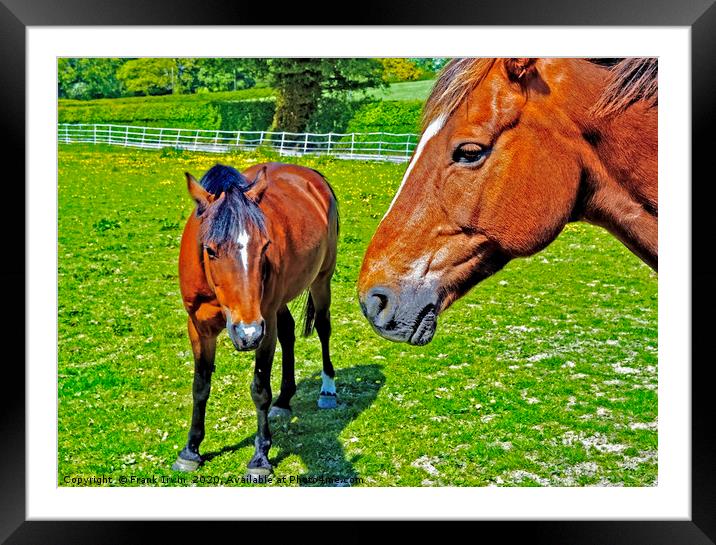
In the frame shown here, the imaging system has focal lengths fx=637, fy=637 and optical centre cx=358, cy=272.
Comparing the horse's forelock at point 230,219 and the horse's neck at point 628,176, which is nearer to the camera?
the horse's neck at point 628,176

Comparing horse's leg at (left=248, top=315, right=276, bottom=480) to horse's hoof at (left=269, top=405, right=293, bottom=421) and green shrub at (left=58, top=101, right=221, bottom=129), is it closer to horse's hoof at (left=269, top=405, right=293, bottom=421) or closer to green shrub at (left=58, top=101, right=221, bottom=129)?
horse's hoof at (left=269, top=405, right=293, bottom=421)

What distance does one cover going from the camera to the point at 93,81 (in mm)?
6367

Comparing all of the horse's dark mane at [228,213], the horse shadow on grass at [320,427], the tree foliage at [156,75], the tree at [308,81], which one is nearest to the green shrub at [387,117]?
the tree at [308,81]

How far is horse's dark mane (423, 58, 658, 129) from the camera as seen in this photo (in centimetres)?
254

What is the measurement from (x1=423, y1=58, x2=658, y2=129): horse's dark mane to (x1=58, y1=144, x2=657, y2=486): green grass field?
A: 331cm

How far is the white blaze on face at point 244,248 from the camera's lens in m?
3.89

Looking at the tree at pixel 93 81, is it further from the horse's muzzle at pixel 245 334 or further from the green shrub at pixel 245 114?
the horse's muzzle at pixel 245 334

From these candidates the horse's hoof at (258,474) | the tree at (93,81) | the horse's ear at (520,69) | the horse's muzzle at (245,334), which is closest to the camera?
the horse's ear at (520,69)

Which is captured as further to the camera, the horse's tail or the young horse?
the horse's tail

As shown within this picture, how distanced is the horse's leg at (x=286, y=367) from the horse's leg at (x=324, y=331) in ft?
1.04

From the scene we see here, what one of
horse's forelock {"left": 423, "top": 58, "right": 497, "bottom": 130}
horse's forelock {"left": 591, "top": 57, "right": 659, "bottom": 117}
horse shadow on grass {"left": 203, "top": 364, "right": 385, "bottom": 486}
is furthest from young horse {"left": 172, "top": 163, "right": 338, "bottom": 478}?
horse's forelock {"left": 591, "top": 57, "right": 659, "bottom": 117}

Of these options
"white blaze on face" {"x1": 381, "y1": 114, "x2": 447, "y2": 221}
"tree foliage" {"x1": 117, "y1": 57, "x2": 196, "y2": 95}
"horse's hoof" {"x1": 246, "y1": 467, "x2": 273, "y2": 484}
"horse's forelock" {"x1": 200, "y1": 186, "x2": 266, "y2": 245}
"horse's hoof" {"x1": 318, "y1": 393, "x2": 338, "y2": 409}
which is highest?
"tree foliage" {"x1": 117, "y1": 57, "x2": 196, "y2": 95}

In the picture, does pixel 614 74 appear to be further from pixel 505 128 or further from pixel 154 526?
pixel 154 526
